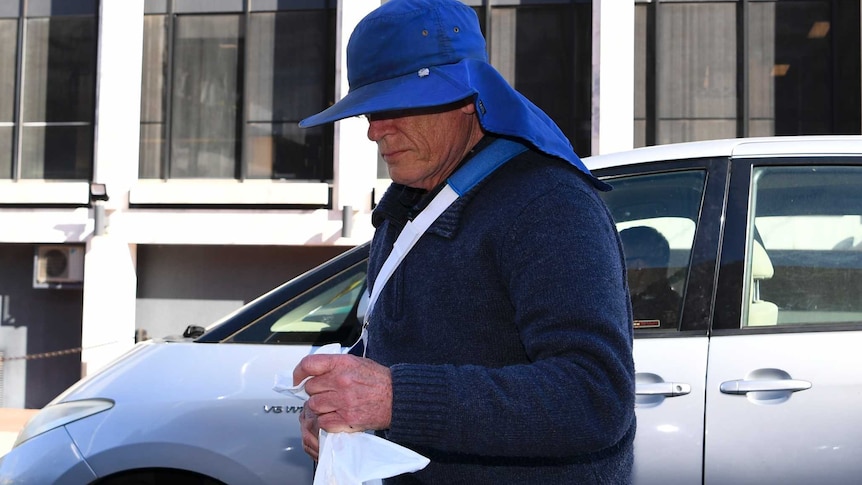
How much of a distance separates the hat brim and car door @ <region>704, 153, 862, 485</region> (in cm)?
157

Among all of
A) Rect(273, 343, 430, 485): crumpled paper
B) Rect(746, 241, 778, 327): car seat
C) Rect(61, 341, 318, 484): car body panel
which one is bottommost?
Rect(61, 341, 318, 484): car body panel

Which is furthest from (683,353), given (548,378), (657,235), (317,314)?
(548,378)

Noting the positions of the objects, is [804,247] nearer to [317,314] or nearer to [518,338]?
[317,314]

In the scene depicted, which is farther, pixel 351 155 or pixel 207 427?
pixel 351 155

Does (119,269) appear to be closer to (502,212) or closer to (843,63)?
(843,63)

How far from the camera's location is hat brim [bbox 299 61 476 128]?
1.27 m

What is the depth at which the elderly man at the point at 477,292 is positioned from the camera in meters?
1.13

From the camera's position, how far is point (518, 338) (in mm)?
1250

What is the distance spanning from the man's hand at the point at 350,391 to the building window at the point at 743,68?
34.7 ft

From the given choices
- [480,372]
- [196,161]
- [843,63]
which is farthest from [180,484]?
[843,63]

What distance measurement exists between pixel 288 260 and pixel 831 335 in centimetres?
988

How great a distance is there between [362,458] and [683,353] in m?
1.59

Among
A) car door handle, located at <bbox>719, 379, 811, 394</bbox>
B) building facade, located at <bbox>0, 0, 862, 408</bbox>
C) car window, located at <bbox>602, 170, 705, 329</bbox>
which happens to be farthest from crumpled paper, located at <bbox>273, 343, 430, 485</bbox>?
building facade, located at <bbox>0, 0, 862, 408</bbox>

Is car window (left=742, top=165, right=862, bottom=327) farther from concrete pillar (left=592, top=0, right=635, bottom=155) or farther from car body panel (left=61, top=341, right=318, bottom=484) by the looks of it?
concrete pillar (left=592, top=0, right=635, bottom=155)
